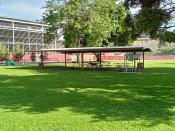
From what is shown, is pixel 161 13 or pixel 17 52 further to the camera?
pixel 17 52

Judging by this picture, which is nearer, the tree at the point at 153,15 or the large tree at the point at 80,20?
the tree at the point at 153,15

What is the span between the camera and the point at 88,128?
8.59 m

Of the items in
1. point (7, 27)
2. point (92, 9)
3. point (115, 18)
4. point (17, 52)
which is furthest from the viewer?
point (7, 27)

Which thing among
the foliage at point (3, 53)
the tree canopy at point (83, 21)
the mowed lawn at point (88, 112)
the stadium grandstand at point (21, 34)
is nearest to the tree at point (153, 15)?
the mowed lawn at point (88, 112)

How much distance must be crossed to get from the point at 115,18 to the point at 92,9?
8.30 metres

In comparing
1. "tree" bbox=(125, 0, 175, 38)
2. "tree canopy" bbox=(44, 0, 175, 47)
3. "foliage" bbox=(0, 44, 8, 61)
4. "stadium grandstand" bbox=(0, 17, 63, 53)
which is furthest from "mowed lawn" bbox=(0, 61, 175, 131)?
"stadium grandstand" bbox=(0, 17, 63, 53)

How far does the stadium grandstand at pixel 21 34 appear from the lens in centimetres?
8700

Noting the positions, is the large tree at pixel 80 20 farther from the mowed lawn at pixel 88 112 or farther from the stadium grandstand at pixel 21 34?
the mowed lawn at pixel 88 112

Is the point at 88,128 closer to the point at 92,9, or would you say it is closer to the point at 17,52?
the point at 92,9

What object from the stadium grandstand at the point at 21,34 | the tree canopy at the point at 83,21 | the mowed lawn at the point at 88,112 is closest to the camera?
the mowed lawn at the point at 88,112

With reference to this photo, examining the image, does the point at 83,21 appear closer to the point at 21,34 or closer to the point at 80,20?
the point at 80,20

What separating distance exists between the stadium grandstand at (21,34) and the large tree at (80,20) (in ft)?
91.9

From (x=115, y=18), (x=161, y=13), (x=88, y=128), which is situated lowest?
(x=88, y=128)

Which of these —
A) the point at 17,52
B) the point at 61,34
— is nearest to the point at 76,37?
the point at 61,34
